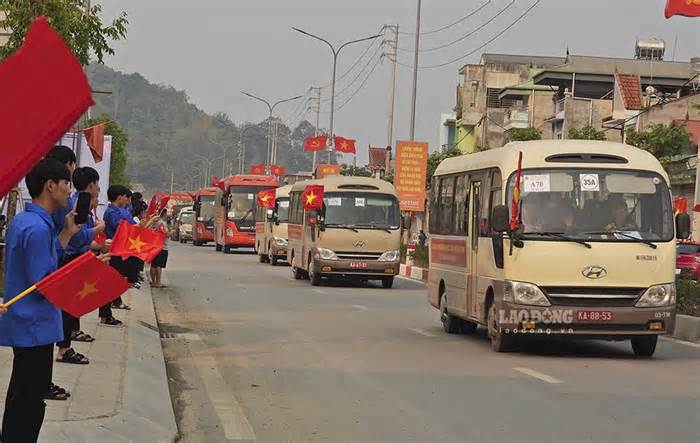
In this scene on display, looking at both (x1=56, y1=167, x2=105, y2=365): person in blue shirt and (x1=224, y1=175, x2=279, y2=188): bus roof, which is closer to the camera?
(x1=56, y1=167, x2=105, y2=365): person in blue shirt

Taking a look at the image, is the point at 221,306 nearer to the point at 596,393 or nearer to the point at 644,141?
the point at 596,393

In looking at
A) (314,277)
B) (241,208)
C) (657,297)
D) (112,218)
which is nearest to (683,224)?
(657,297)

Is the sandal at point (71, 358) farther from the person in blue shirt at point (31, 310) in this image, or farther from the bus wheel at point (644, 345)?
the bus wheel at point (644, 345)

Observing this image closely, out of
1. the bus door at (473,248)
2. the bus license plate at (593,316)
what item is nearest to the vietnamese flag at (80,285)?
the bus license plate at (593,316)

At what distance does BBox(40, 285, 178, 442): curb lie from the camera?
8.34 m

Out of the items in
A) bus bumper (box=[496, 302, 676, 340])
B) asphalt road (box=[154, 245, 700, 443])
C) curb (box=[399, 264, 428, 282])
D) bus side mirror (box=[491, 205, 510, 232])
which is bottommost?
asphalt road (box=[154, 245, 700, 443])

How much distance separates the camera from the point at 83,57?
2098cm

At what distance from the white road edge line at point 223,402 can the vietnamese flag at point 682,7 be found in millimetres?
8728

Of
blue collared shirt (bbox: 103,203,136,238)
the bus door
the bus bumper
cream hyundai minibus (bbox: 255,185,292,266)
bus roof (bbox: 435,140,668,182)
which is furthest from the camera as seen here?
cream hyundai minibus (bbox: 255,185,292,266)

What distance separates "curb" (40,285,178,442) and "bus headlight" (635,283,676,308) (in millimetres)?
5712

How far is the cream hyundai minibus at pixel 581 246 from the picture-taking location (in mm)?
15180

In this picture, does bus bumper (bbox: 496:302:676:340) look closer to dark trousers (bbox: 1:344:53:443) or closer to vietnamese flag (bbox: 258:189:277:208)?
dark trousers (bbox: 1:344:53:443)

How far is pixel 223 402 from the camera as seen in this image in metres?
11.3

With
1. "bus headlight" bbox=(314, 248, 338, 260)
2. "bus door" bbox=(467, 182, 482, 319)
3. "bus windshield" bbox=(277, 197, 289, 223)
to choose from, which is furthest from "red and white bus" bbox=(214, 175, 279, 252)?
"bus door" bbox=(467, 182, 482, 319)
